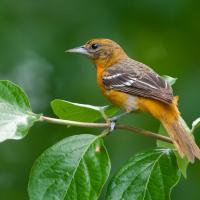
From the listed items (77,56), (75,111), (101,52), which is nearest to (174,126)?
(75,111)

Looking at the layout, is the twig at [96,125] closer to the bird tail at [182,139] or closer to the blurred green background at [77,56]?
the bird tail at [182,139]

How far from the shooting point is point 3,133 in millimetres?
3232

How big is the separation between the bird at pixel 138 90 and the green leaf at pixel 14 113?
851 mm

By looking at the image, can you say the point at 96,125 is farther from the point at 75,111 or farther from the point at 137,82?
the point at 137,82

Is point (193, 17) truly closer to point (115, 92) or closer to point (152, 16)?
point (152, 16)

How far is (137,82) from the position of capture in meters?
5.30

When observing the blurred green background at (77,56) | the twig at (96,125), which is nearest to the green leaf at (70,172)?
the twig at (96,125)

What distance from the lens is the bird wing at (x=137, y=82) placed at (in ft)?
16.1

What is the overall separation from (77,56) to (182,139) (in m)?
4.10

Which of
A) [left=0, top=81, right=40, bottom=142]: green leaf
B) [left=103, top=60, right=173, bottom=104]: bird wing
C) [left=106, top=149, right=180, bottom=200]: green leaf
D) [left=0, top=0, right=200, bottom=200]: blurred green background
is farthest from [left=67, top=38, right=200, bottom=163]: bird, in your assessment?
[left=0, top=0, right=200, bottom=200]: blurred green background

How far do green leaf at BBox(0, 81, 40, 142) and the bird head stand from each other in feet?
9.30

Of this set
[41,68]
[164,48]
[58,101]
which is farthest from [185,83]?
[58,101]

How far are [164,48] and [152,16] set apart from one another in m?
0.52

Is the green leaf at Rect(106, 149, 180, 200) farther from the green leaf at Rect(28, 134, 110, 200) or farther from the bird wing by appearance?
the bird wing
